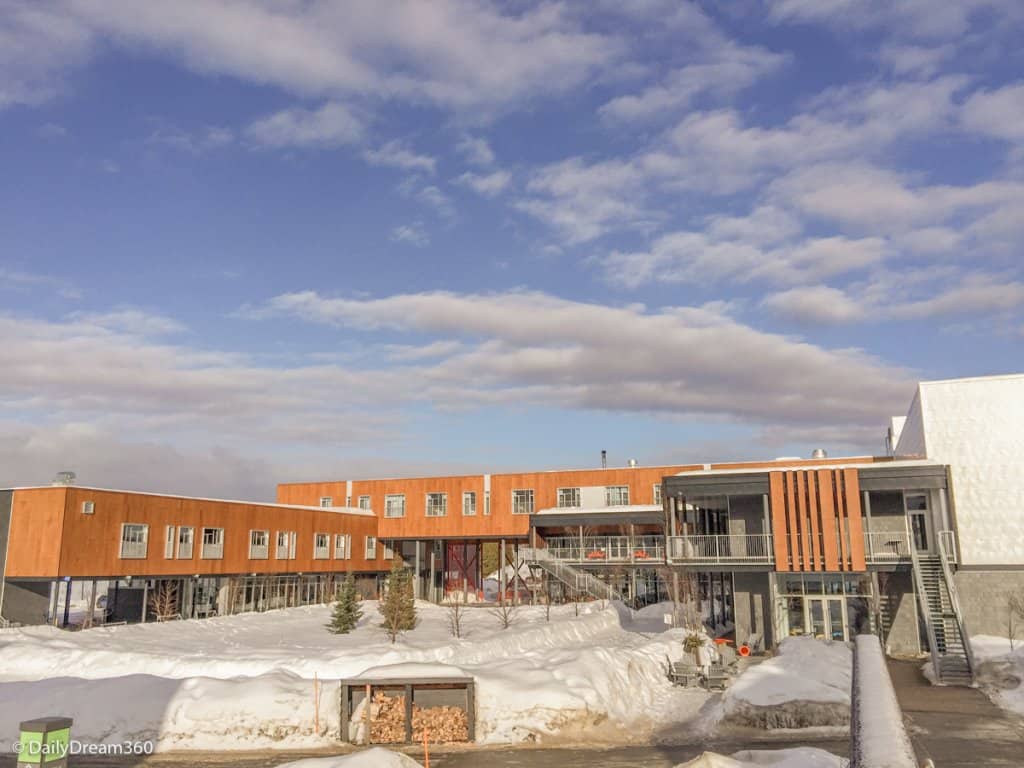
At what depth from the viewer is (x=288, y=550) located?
51812mm

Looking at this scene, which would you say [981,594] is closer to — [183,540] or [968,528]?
[968,528]

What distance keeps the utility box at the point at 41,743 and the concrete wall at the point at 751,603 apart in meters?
28.4

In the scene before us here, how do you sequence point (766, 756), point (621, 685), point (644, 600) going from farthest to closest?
point (644, 600) → point (621, 685) → point (766, 756)

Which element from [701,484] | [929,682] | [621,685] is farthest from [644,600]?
[621,685]

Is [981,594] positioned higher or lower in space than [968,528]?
lower

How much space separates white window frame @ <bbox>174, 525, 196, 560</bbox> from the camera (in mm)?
43406

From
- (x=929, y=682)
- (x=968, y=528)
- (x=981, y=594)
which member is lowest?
(x=929, y=682)

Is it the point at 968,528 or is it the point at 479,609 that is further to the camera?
the point at 479,609

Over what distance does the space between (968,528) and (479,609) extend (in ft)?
95.1

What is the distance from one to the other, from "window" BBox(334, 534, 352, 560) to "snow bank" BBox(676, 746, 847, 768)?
44.5 m

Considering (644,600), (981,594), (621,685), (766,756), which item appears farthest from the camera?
(644,600)

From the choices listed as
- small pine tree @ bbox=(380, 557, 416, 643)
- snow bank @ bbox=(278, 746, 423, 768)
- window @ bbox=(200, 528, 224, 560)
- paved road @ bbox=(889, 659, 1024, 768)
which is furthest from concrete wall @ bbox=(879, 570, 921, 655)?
window @ bbox=(200, 528, 224, 560)

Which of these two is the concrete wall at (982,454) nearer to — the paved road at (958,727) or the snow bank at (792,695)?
the paved road at (958,727)

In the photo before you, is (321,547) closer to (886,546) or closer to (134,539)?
(134,539)
